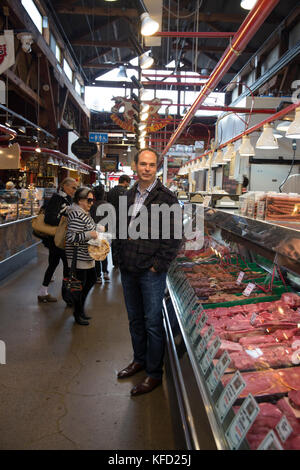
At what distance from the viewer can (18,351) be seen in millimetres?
3680

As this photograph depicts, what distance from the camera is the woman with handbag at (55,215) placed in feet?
16.3

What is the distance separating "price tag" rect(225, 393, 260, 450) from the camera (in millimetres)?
1412

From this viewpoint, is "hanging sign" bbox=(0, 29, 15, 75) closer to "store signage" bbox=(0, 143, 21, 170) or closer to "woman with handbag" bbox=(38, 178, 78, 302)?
"woman with handbag" bbox=(38, 178, 78, 302)

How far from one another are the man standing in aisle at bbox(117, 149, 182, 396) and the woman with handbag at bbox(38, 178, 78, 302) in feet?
6.99

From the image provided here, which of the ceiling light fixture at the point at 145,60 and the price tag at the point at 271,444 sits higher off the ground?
the ceiling light fixture at the point at 145,60

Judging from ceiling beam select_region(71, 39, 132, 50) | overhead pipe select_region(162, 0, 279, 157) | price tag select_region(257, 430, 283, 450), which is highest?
ceiling beam select_region(71, 39, 132, 50)

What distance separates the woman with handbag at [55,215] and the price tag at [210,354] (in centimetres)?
324

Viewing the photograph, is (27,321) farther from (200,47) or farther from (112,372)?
(200,47)

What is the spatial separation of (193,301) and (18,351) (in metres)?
1.96

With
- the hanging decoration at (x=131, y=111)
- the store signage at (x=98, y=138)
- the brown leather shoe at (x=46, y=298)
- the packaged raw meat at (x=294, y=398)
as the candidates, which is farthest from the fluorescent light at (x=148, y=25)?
the store signage at (x=98, y=138)

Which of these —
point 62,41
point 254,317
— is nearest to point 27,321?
point 254,317

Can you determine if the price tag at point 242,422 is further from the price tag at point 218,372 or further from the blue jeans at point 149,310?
the blue jeans at point 149,310

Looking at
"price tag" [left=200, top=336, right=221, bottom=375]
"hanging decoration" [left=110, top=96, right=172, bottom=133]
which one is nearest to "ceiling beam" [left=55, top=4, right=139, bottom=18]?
"hanging decoration" [left=110, top=96, right=172, bottom=133]

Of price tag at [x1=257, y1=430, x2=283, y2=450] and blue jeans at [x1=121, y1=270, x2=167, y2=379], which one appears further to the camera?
blue jeans at [x1=121, y1=270, x2=167, y2=379]
